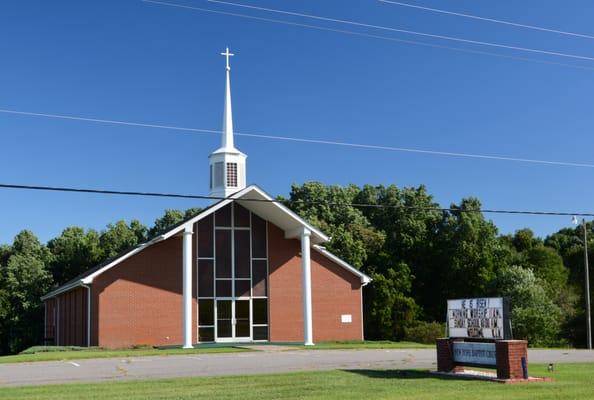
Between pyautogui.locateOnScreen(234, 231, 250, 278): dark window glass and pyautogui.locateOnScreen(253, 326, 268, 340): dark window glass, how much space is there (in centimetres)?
268

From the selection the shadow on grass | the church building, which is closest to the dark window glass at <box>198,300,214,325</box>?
the church building

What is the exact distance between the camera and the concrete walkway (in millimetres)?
19555

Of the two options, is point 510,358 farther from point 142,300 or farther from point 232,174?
point 232,174

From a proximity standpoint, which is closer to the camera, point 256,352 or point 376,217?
point 256,352

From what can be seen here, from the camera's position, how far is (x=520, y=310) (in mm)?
50500

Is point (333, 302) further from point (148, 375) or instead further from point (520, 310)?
point (148, 375)

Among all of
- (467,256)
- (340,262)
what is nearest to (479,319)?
(340,262)

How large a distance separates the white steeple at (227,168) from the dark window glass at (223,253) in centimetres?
224

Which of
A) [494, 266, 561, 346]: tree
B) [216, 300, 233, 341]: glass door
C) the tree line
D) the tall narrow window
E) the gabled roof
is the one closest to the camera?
the gabled roof

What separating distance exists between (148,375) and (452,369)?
7.64m

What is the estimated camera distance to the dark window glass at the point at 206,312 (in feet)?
124

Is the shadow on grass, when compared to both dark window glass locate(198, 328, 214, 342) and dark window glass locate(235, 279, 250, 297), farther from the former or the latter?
dark window glass locate(235, 279, 250, 297)

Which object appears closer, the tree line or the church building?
the church building

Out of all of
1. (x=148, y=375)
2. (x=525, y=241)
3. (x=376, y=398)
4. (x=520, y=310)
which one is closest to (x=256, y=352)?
(x=148, y=375)
